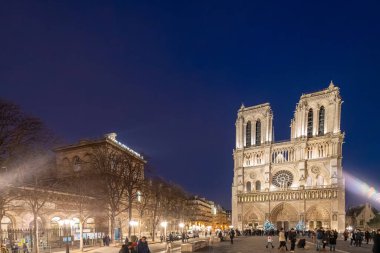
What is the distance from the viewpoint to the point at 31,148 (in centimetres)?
2517

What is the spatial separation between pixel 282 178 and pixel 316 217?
13763 millimetres

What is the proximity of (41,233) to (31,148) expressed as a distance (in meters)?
12.8

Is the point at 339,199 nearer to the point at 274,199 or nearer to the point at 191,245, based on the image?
the point at 274,199

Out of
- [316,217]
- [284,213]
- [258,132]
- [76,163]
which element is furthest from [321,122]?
[76,163]

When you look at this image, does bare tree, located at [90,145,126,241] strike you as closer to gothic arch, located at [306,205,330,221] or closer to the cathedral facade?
the cathedral facade

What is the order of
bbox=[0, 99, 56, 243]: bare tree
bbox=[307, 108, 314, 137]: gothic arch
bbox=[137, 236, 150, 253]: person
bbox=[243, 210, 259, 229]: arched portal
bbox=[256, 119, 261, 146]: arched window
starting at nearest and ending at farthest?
bbox=[137, 236, 150, 253]: person < bbox=[0, 99, 56, 243]: bare tree < bbox=[307, 108, 314, 137]: gothic arch < bbox=[243, 210, 259, 229]: arched portal < bbox=[256, 119, 261, 146]: arched window

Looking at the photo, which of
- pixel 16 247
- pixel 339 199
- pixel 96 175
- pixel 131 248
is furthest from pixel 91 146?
pixel 339 199

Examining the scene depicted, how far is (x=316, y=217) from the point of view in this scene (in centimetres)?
8869

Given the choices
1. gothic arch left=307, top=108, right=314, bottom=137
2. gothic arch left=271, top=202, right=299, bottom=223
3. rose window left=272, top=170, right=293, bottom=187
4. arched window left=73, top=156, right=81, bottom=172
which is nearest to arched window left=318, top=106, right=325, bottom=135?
gothic arch left=307, top=108, right=314, bottom=137

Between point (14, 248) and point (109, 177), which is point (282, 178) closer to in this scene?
point (109, 177)

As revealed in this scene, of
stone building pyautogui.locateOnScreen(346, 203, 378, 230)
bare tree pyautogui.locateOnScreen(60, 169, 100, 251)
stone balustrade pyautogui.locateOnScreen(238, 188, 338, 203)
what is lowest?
stone building pyautogui.locateOnScreen(346, 203, 378, 230)

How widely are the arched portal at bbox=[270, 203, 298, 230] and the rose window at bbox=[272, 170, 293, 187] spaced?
19.7 ft

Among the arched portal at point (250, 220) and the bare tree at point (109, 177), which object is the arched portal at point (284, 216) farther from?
the bare tree at point (109, 177)

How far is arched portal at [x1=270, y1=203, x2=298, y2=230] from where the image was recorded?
3639 inches
